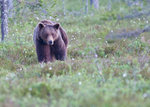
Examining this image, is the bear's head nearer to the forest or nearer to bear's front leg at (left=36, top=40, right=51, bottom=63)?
bear's front leg at (left=36, top=40, right=51, bottom=63)

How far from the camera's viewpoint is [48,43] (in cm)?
803

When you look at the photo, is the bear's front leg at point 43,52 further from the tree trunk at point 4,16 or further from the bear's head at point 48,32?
the tree trunk at point 4,16

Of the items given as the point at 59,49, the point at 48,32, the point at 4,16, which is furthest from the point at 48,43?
the point at 4,16

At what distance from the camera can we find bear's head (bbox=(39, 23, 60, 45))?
8101 millimetres

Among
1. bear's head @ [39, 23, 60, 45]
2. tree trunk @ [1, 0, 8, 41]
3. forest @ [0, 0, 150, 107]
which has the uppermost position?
tree trunk @ [1, 0, 8, 41]

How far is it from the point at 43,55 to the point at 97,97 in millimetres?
4606

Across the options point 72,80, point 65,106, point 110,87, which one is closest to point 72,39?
point 72,80

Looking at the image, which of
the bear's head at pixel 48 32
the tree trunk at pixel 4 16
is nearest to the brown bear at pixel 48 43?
the bear's head at pixel 48 32

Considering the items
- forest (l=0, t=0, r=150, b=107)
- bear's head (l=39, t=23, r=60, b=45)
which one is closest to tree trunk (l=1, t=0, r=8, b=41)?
forest (l=0, t=0, r=150, b=107)

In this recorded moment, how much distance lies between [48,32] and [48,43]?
12.7 inches

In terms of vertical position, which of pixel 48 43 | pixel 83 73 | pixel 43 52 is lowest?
pixel 83 73

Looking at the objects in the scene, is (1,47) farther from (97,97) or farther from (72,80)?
(97,97)

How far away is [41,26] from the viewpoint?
8.30 m

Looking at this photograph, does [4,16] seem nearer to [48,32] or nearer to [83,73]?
[48,32]
